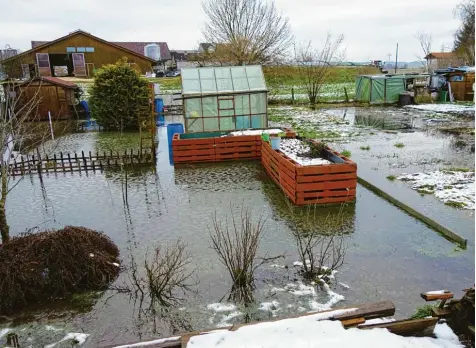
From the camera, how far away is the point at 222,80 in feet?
53.6

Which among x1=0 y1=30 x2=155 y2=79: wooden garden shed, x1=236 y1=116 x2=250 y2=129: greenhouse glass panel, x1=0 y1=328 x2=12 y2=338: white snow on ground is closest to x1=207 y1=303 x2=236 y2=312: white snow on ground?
x1=0 y1=328 x2=12 y2=338: white snow on ground

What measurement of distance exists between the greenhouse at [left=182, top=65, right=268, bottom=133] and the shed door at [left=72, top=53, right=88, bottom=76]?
1049 inches

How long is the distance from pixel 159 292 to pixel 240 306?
3.95ft

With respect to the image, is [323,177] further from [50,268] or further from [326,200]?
[50,268]

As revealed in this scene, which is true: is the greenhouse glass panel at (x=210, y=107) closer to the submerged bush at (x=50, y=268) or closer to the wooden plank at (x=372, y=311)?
the submerged bush at (x=50, y=268)

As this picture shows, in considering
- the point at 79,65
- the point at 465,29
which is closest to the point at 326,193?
the point at 79,65

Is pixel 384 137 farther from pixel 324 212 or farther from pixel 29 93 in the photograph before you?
pixel 29 93

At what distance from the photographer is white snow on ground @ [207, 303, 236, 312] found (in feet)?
17.2

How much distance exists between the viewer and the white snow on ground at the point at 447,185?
888cm

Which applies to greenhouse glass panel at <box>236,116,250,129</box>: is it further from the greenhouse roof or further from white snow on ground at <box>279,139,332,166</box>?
white snow on ground at <box>279,139,332,166</box>

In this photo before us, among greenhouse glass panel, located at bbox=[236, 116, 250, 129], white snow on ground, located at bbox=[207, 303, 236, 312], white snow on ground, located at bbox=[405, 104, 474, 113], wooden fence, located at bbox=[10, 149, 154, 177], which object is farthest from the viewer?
white snow on ground, located at bbox=[405, 104, 474, 113]

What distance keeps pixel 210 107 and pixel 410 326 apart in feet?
43.5

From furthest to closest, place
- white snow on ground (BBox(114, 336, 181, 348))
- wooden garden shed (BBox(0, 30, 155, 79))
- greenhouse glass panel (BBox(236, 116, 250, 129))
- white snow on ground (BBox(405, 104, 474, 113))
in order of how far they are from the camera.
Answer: wooden garden shed (BBox(0, 30, 155, 79))
white snow on ground (BBox(405, 104, 474, 113))
greenhouse glass panel (BBox(236, 116, 250, 129))
white snow on ground (BBox(114, 336, 181, 348))

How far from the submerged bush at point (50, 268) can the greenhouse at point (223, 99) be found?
1060 centimetres
